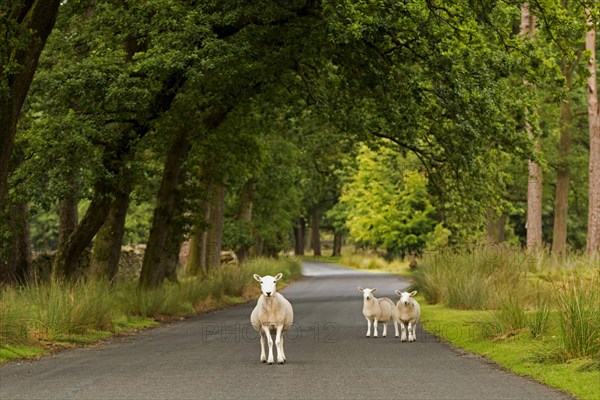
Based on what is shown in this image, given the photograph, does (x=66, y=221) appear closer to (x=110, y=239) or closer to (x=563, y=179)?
(x=110, y=239)

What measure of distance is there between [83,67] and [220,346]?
324 inches

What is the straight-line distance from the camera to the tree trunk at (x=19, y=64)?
56.2 feet

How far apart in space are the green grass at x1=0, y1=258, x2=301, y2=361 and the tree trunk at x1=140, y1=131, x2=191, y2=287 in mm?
601

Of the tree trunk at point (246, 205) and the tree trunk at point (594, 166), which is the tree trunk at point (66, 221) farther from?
the tree trunk at point (246, 205)

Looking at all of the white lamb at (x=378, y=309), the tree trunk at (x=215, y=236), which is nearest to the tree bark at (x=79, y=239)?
the white lamb at (x=378, y=309)

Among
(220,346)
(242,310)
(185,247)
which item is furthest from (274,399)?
(185,247)

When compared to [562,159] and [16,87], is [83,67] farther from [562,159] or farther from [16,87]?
[562,159]

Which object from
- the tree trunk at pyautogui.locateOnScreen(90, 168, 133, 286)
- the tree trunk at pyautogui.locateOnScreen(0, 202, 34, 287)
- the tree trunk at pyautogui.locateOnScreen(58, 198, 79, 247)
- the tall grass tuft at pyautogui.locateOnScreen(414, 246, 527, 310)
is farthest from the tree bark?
the tall grass tuft at pyautogui.locateOnScreen(414, 246, 527, 310)

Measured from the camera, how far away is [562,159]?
4484 cm

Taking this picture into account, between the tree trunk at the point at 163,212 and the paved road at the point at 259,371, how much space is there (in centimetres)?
829

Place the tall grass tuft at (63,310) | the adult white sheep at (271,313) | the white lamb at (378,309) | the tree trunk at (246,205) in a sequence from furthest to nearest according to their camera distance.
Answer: the tree trunk at (246,205)
the tall grass tuft at (63,310)
the white lamb at (378,309)
the adult white sheep at (271,313)

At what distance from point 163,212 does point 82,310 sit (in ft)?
31.6

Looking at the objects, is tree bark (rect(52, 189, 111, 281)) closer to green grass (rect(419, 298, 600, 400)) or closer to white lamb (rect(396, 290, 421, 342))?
green grass (rect(419, 298, 600, 400))

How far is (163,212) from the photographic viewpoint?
96.2ft
